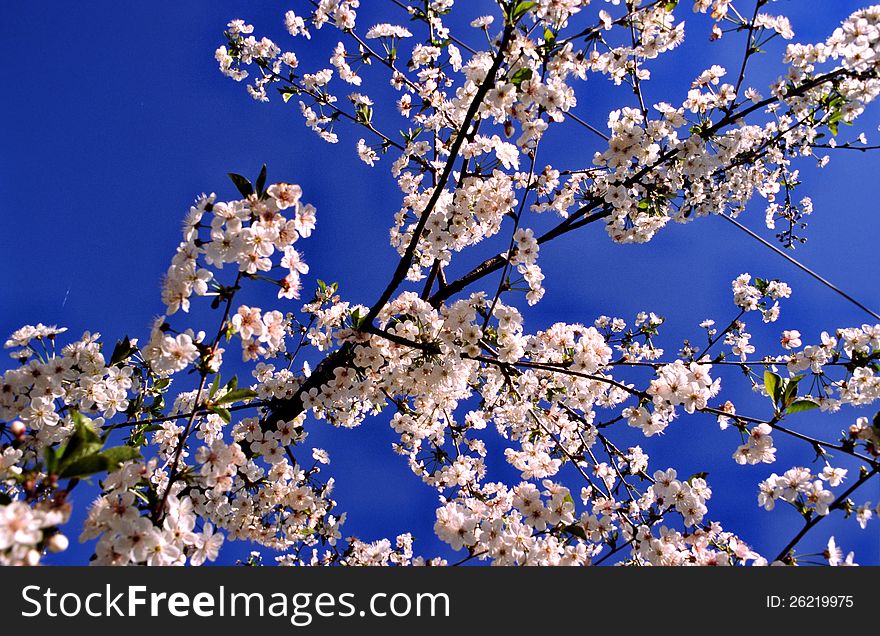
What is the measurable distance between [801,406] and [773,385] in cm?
20

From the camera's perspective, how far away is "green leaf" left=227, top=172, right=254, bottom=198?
7.95 ft

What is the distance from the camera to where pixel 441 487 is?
501 cm

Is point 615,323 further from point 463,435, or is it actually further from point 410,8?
point 410,8

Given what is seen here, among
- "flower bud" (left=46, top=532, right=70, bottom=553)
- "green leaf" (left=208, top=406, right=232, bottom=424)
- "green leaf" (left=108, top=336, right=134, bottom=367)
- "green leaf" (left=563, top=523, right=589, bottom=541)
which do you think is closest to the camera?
"flower bud" (left=46, top=532, right=70, bottom=553)

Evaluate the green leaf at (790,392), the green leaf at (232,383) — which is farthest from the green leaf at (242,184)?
the green leaf at (790,392)

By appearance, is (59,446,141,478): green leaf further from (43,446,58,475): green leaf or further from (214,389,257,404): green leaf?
(214,389,257,404): green leaf

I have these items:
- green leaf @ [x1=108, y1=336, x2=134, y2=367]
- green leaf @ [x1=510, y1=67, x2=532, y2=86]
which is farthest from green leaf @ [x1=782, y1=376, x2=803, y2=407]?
green leaf @ [x1=108, y1=336, x2=134, y2=367]

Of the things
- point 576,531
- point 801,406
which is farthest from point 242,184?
point 801,406

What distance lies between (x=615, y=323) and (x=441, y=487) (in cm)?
273

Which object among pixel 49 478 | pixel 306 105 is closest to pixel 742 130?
pixel 306 105

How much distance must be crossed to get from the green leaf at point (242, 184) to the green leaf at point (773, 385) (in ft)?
10.6

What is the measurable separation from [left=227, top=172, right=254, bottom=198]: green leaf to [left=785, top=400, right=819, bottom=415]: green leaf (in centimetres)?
347

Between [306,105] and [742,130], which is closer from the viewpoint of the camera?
[742,130]
